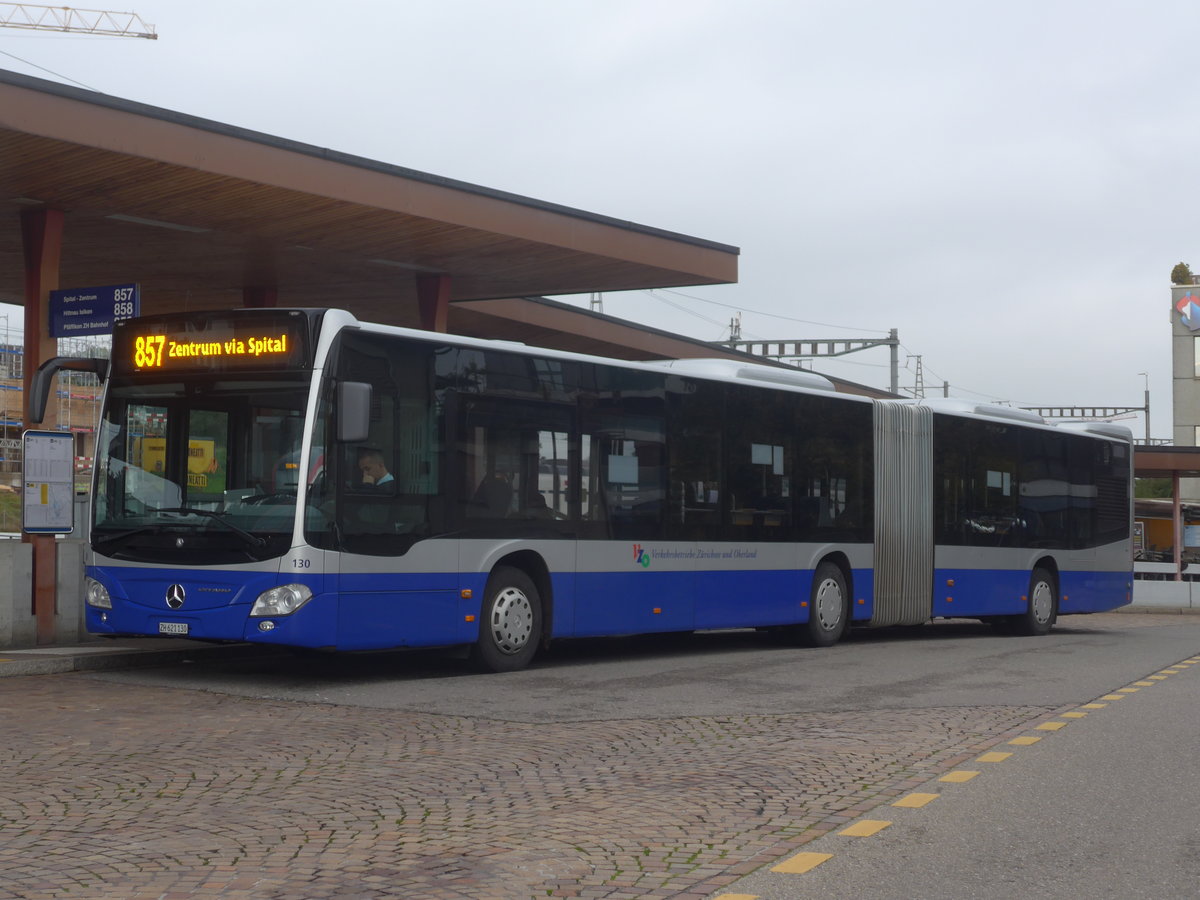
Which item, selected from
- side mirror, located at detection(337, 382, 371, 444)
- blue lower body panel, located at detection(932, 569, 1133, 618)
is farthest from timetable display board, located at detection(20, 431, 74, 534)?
blue lower body panel, located at detection(932, 569, 1133, 618)

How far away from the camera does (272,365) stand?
1260 cm

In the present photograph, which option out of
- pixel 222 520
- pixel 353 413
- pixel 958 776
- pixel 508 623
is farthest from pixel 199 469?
pixel 958 776

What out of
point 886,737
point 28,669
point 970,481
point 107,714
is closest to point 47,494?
point 28,669

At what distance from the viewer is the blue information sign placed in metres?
15.3

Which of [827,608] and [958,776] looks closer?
[958,776]

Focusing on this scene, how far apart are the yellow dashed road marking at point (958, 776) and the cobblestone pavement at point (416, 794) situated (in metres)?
0.15

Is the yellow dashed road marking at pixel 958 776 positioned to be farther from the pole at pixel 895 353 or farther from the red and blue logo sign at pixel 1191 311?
the red and blue logo sign at pixel 1191 311

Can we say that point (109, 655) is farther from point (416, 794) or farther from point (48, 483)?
point (416, 794)

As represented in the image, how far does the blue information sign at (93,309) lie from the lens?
50.1ft

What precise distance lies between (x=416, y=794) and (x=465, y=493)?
582 centimetres

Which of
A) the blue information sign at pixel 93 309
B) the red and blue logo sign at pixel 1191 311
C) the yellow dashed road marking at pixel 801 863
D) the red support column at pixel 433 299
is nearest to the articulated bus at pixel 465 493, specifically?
the blue information sign at pixel 93 309

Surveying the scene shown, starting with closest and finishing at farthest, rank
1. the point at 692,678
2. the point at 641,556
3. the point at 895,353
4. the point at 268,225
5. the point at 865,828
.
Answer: the point at 865,828
the point at 692,678
the point at 641,556
the point at 268,225
the point at 895,353

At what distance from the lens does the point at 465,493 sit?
13.5 meters

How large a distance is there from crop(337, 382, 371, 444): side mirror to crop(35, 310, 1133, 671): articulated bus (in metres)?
0.02
